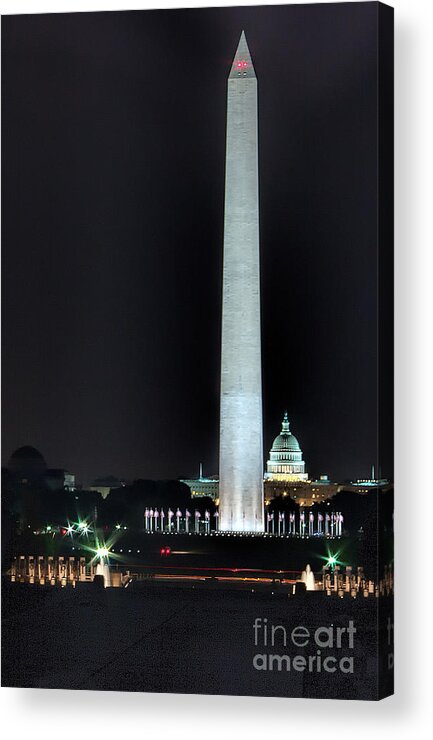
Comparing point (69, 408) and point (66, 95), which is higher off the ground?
point (66, 95)

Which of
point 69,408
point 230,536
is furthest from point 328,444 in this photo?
point 69,408

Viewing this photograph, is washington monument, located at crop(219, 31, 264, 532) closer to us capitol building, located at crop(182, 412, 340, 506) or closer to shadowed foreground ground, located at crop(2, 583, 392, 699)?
us capitol building, located at crop(182, 412, 340, 506)

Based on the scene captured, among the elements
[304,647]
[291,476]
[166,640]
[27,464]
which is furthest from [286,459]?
[27,464]

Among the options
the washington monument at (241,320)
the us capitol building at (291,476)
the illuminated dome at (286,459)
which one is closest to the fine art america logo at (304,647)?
the washington monument at (241,320)

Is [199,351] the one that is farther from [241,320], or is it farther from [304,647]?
[304,647]

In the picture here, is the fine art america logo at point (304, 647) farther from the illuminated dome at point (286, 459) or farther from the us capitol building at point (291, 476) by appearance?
the illuminated dome at point (286, 459)

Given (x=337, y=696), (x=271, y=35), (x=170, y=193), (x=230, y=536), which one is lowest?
(x=337, y=696)

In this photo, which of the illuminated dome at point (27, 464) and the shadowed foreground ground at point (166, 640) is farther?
the illuminated dome at point (27, 464)

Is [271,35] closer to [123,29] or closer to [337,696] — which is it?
[123,29]
